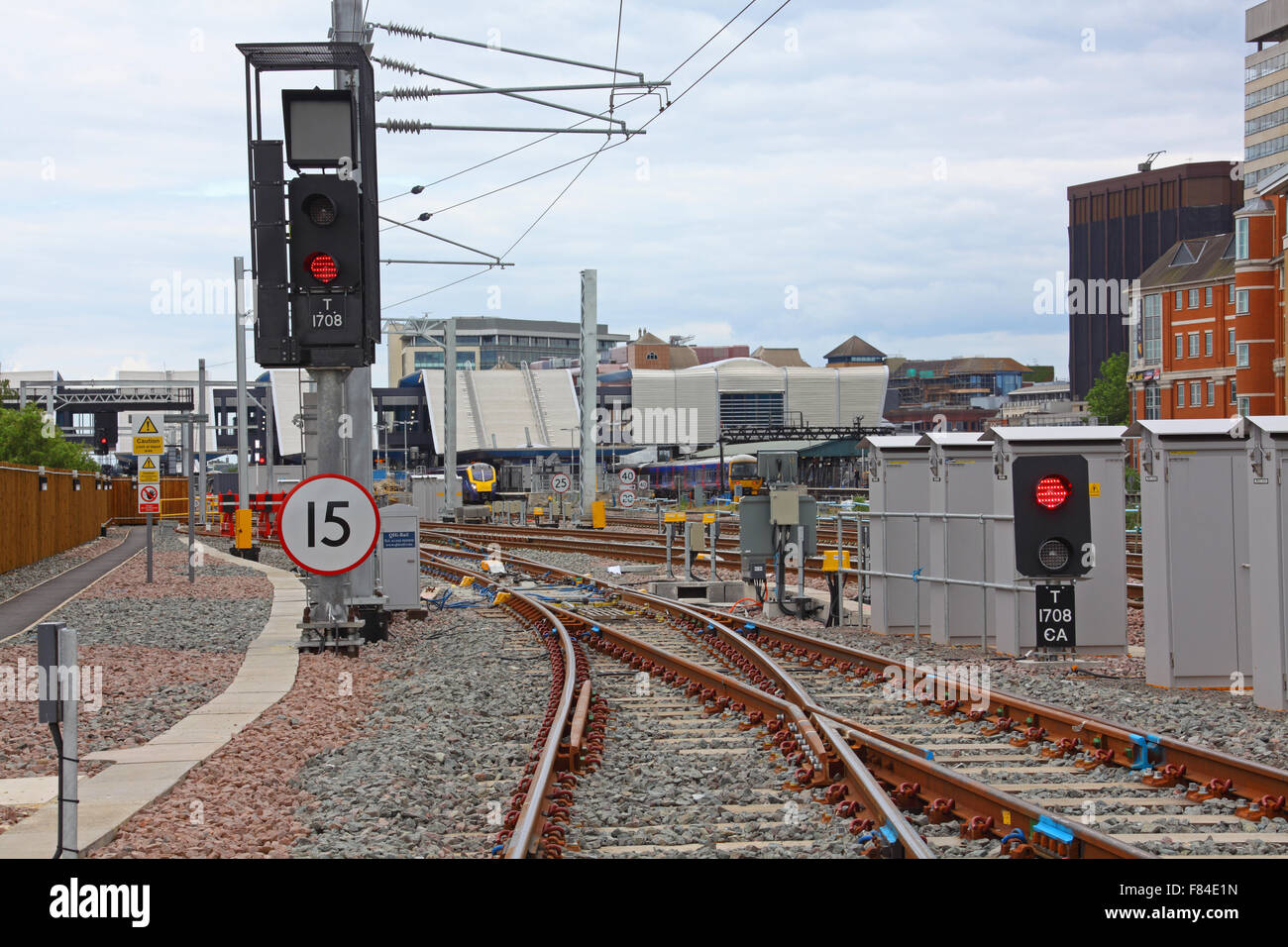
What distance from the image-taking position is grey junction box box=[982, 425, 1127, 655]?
14797 millimetres

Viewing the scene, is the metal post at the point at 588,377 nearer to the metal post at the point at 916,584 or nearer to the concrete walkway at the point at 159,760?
the metal post at the point at 916,584

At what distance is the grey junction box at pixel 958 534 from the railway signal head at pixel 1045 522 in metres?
2.74

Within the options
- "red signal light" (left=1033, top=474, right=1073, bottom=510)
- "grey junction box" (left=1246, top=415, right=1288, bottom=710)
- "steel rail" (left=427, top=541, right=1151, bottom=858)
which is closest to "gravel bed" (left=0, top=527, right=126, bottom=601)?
"red signal light" (left=1033, top=474, right=1073, bottom=510)

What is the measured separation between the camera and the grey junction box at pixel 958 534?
1628 centimetres

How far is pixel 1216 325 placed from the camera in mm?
85375

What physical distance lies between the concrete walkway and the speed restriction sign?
1.25 metres

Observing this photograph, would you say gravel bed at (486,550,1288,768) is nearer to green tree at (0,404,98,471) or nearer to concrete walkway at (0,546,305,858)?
concrete walkway at (0,546,305,858)

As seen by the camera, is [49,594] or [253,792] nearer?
[253,792]

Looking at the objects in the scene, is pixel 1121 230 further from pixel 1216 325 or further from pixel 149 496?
pixel 149 496

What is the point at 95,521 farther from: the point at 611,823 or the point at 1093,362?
the point at 1093,362

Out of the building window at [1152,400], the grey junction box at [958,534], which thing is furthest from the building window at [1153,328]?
the grey junction box at [958,534]

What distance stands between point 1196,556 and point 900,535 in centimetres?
559

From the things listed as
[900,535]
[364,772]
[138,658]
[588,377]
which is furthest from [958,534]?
[588,377]
